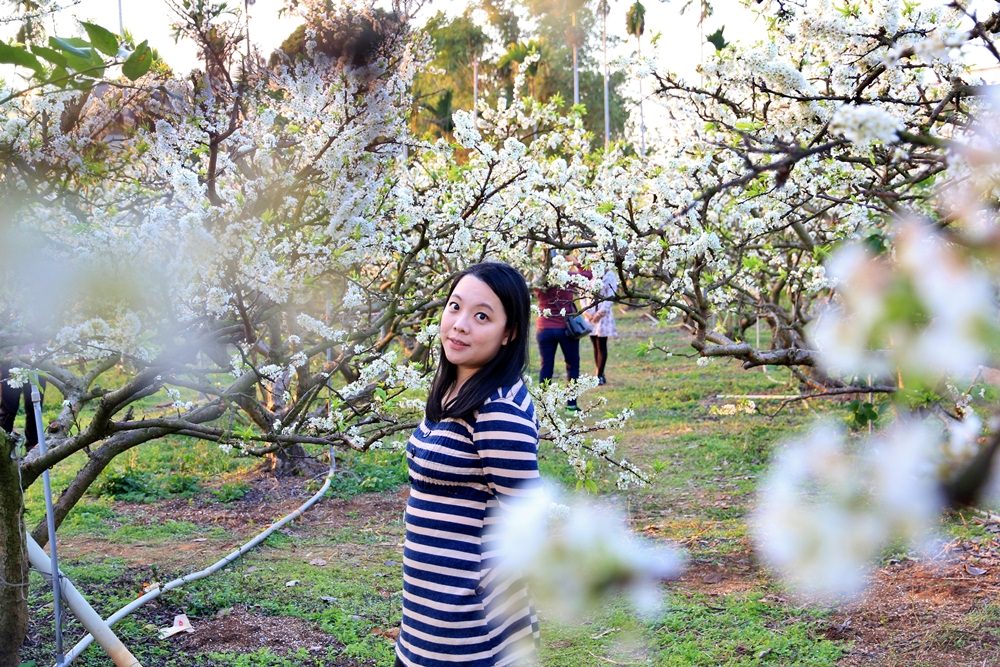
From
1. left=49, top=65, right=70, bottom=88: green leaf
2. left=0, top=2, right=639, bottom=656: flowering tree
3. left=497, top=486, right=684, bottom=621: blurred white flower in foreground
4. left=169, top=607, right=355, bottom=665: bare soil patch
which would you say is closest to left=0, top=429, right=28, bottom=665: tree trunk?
left=0, top=2, right=639, bottom=656: flowering tree

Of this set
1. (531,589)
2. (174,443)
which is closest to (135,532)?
(174,443)

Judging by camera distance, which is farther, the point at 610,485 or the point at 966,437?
the point at 610,485

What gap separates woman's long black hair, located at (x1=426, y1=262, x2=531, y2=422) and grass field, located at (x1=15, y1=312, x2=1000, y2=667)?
3.61 feet

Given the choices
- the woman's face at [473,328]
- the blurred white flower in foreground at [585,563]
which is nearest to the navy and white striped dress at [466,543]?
the woman's face at [473,328]

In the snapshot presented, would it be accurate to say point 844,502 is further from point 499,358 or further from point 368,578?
point 368,578

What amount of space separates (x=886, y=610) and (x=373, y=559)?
2.67 metres

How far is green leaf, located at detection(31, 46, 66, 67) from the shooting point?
98 centimetres

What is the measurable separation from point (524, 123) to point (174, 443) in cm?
440

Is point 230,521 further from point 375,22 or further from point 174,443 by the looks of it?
point 375,22

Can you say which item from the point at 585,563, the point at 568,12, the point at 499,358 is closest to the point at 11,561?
A: the point at 499,358

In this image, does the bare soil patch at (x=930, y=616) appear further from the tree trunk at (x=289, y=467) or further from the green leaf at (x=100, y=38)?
the tree trunk at (x=289, y=467)

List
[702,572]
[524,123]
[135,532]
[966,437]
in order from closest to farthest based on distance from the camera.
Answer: [966,437], [702,572], [135,532], [524,123]

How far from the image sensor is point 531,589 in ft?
2.26

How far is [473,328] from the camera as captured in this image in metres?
2.49
